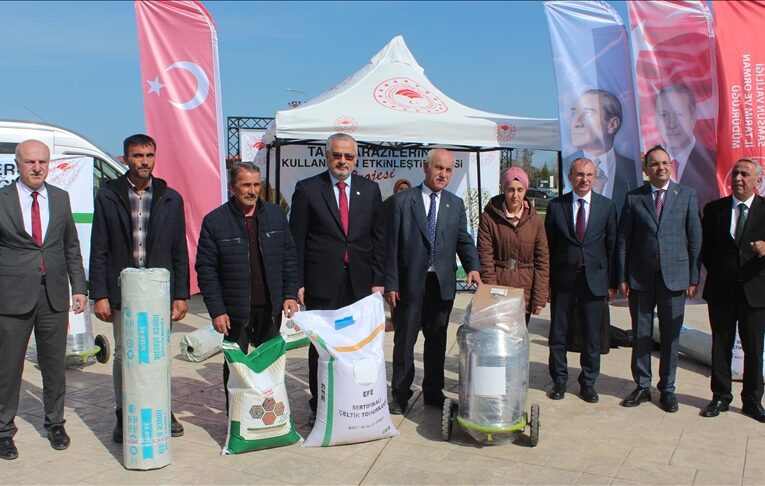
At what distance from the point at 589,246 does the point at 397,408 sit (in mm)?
1824

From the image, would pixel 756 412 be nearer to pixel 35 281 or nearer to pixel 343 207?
pixel 343 207

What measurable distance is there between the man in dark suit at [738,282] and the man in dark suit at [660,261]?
14 cm

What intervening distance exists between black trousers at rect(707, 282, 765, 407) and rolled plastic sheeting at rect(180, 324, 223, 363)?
162 inches

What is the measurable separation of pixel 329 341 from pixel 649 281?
237cm

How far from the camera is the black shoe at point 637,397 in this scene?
186 inches

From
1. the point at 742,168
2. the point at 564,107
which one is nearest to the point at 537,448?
the point at 742,168

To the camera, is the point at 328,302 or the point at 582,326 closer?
the point at 328,302

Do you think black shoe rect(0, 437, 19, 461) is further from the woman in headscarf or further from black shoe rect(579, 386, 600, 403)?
black shoe rect(579, 386, 600, 403)

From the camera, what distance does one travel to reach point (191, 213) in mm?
7418

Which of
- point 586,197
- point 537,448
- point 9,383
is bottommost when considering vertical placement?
point 537,448

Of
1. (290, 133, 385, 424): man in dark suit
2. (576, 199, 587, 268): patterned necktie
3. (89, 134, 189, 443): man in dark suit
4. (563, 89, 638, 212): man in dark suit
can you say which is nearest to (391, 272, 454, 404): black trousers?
(290, 133, 385, 424): man in dark suit

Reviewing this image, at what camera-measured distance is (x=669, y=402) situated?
464 cm

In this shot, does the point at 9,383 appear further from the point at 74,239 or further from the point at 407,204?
the point at 407,204

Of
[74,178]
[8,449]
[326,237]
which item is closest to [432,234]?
[326,237]
